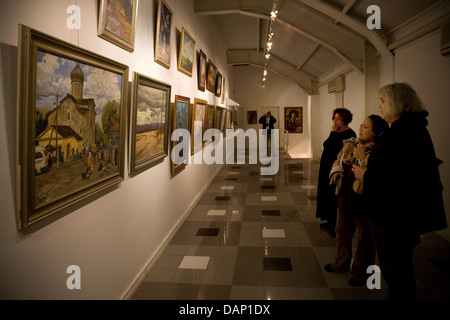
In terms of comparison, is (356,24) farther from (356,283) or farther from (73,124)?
(73,124)

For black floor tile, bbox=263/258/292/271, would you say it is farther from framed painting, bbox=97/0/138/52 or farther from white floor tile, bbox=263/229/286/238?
framed painting, bbox=97/0/138/52

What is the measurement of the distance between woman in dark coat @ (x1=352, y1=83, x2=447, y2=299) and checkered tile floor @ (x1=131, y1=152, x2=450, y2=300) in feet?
3.03

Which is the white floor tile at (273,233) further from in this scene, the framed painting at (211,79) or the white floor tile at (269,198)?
the framed painting at (211,79)

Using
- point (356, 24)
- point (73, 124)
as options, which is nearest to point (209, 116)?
point (356, 24)

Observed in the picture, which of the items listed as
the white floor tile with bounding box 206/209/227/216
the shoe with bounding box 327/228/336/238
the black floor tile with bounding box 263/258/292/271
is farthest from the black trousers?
the white floor tile with bounding box 206/209/227/216

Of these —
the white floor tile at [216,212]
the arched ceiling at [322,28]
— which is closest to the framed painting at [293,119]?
the arched ceiling at [322,28]

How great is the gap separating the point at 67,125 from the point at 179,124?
2851 mm

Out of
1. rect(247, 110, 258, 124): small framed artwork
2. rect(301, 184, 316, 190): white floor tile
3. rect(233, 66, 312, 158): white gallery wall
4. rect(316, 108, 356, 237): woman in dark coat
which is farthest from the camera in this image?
rect(247, 110, 258, 124): small framed artwork

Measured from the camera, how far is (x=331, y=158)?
4180 millimetres

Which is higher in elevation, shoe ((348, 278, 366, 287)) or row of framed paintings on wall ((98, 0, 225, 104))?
row of framed paintings on wall ((98, 0, 225, 104))

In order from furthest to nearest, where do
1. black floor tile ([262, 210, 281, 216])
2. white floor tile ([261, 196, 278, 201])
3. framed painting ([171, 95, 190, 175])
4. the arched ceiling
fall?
white floor tile ([261, 196, 278, 201])
black floor tile ([262, 210, 281, 216])
the arched ceiling
framed painting ([171, 95, 190, 175])

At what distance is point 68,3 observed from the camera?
200cm

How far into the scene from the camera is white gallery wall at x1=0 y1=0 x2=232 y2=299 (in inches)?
60.1
